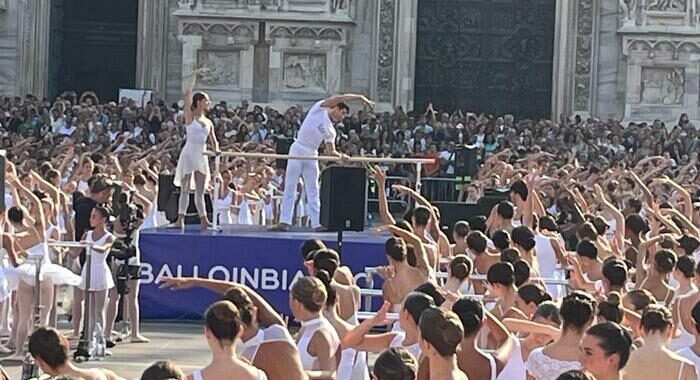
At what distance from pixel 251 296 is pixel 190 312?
1039 cm

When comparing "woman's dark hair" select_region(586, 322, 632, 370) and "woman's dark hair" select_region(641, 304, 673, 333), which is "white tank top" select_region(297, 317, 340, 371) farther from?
"woman's dark hair" select_region(586, 322, 632, 370)

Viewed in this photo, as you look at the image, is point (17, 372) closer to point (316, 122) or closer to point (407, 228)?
point (407, 228)

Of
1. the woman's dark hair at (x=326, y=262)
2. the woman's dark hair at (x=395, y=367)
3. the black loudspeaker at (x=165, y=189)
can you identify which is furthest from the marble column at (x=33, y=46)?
the woman's dark hair at (x=395, y=367)

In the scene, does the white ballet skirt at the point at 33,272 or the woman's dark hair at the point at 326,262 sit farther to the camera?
the white ballet skirt at the point at 33,272

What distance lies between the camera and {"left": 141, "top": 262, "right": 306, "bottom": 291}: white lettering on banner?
18.5m

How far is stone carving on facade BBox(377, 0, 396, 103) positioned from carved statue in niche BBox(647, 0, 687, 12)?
595 cm

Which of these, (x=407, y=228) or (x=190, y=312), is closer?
(x=407, y=228)

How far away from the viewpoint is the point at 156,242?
1864 centimetres

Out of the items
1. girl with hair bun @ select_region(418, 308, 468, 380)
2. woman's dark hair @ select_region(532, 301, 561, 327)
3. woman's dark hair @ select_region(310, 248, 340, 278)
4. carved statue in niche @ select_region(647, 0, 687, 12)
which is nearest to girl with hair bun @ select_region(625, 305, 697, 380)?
woman's dark hair @ select_region(532, 301, 561, 327)

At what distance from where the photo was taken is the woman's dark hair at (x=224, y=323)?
7672 mm

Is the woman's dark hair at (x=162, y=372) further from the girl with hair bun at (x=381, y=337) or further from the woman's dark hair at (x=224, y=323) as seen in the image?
the girl with hair bun at (x=381, y=337)

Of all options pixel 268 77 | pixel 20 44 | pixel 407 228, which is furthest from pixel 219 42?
pixel 407 228

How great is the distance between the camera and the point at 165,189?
20.2 m

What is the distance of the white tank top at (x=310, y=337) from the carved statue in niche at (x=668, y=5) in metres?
27.1
